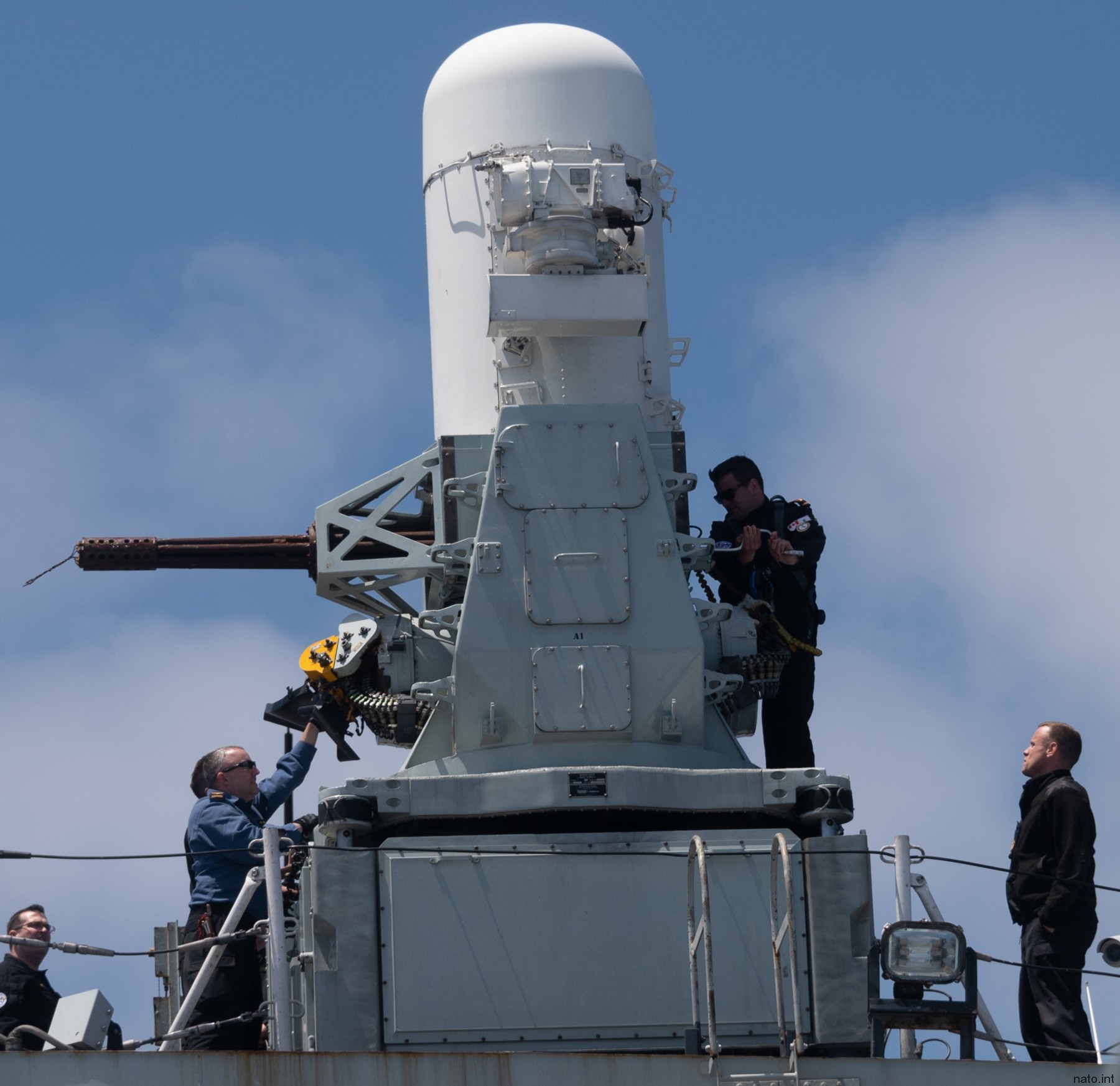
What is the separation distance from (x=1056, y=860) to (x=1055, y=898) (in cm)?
25

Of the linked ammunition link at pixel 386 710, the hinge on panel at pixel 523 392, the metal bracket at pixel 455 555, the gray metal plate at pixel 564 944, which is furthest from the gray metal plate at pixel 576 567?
the gray metal plate at pixel 564 944

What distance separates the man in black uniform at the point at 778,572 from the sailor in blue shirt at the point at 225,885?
12.5ft

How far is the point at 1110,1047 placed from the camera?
1025 centimetres

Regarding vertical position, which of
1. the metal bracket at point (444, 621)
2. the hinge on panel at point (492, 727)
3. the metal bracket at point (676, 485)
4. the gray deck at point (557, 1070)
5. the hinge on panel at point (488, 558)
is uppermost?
the metal bracket at point (676, 485)

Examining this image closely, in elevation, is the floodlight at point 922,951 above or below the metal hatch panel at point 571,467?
below

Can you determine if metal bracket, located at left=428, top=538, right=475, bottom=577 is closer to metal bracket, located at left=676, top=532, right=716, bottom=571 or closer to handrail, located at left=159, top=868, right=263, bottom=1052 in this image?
metal bracket, located at left=676, top=532, right=716, bottom=571

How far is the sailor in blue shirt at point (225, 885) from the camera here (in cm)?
1202

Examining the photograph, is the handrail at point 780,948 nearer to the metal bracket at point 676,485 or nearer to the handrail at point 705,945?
the handrail at point 705,945

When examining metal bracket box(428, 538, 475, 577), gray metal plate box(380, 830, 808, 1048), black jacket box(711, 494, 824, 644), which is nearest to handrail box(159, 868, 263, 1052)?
gray metal plate box(380, 830, 808, 1048)

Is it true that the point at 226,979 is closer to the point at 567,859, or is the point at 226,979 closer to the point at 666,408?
the point at 567,859

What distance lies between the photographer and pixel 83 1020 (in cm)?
1023

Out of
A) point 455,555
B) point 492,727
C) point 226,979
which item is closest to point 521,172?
point 455,555

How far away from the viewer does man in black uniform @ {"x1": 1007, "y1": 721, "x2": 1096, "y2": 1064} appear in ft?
35.6

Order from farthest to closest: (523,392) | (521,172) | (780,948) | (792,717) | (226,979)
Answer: (792,717)
(523,392)
(521,172)
(226,979)
(780,948)
